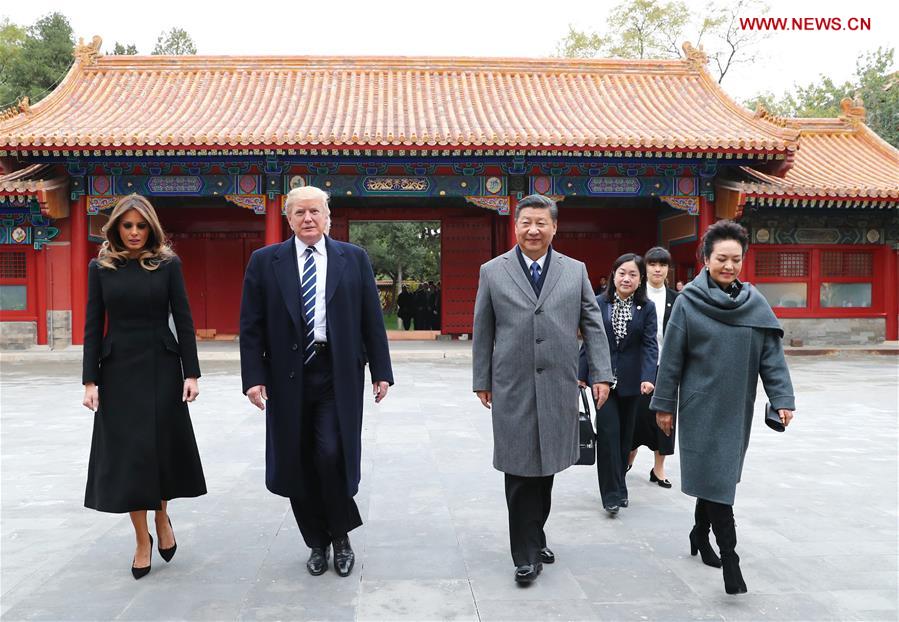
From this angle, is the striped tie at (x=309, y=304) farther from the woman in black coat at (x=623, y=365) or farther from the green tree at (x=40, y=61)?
the green tree at (x=40, y=61)

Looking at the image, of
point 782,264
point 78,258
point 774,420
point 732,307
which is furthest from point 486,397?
point 782,264

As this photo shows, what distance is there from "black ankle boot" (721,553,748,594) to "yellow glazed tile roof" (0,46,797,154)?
9.22 metres

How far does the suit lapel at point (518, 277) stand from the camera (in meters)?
3.17

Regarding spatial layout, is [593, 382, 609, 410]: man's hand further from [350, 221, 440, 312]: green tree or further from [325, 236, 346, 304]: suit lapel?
[350, 221, 440, 312]: green tree

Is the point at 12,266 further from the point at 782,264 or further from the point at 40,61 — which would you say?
the point at 40,61

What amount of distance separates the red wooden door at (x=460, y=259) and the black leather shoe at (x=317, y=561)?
11.7m

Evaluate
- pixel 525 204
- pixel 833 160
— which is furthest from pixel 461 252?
pixel 525 204

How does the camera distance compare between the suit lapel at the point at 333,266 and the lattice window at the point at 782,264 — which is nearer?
the suit lapel at the point at 333,266

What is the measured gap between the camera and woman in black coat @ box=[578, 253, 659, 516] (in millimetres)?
3969

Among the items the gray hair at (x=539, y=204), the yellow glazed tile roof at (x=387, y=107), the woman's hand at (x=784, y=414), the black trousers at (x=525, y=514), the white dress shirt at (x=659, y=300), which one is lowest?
the black trousers at (x=525, y=514)

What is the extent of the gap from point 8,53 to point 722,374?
3136cm

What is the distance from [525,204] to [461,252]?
1176 centimetres

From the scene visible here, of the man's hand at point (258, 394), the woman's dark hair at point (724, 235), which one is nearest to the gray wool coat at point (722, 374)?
the woman's dark hair at point (724, 235)

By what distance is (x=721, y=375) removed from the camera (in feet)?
9.80
